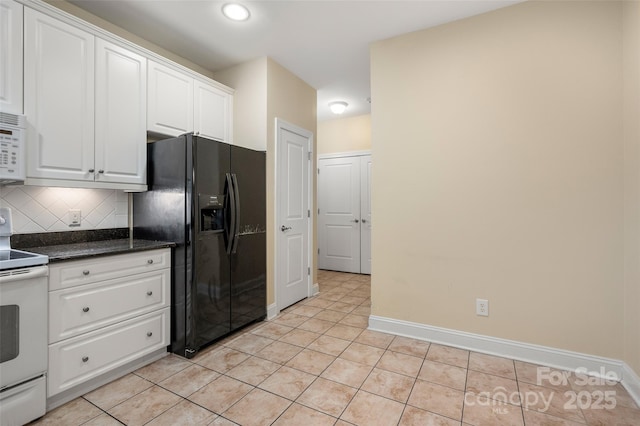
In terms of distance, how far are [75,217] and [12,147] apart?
76 cm

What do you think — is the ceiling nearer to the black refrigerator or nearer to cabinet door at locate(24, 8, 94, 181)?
cabinet door at locate(24, 8, 94, 181)

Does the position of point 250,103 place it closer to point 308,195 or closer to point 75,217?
point 308,195

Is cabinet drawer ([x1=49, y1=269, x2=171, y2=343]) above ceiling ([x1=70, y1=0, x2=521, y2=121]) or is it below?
below

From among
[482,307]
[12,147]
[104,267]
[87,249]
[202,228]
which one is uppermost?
[12,147]

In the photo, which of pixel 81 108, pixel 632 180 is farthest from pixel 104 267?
pixel 632 180

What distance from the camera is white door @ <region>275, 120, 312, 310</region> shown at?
11.0 feet

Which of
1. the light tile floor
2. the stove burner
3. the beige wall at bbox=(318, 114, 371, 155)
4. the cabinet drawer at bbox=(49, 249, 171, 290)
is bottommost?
the light tile floor

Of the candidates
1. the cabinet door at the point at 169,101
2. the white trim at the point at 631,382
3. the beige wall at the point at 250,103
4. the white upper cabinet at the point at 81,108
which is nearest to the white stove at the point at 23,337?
the white upper cabinet at the point at 81,108

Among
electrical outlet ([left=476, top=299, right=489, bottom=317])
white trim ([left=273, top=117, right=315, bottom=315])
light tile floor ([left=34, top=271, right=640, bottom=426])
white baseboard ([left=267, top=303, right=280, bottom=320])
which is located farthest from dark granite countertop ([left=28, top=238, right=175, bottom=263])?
electrical outlet ([left=476, top=299, right=489, bottom=317])

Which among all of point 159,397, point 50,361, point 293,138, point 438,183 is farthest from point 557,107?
point 50,361

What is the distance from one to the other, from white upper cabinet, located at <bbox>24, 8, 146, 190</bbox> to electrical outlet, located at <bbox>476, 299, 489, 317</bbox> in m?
2.99

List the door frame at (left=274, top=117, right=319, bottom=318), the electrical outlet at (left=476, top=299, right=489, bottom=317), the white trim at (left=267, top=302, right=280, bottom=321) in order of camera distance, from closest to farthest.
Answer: the electrical outlet at (left=476, top=299, right=489, bottom=317) < the white trim at (left=267, top=302, right=280, bottom=321) < the door frame at (left=274, top=117, right=319, bottom=318)

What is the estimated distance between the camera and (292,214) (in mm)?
3545

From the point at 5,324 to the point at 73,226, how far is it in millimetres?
1006
